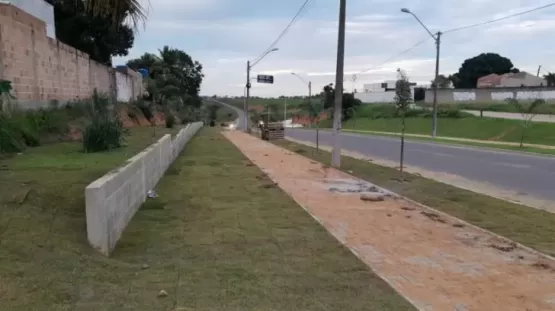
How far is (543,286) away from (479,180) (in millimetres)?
11066

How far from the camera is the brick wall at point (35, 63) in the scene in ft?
46.4

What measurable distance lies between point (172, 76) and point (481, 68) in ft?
222

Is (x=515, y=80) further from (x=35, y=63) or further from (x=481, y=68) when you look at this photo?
(x=35, y=63)

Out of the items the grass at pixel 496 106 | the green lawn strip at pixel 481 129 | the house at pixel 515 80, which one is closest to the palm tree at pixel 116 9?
the green lawn strip at pixel 481 129

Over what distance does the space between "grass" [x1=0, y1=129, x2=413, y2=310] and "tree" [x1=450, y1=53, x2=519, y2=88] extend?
4143 inches

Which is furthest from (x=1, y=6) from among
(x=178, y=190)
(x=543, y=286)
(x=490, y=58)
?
(x=490, y=58)

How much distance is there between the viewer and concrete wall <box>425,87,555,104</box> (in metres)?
58.3

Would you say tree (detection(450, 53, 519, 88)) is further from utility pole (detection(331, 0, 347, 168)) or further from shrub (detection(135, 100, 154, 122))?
utility pole (detection(331, 0, 347, 168))

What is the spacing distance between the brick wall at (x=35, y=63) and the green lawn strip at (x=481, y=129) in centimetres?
2896

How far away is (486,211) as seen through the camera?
1013cm

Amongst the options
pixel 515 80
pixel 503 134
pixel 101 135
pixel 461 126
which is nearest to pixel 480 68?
pixel 515 80

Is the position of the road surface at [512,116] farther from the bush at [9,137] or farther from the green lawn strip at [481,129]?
the bush at [9,137]

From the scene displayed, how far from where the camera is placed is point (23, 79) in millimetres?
15109

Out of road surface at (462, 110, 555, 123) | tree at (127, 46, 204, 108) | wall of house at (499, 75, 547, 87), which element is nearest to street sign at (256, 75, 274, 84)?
tree at (127, 46, 204, 108)
